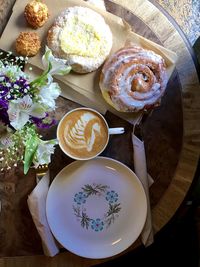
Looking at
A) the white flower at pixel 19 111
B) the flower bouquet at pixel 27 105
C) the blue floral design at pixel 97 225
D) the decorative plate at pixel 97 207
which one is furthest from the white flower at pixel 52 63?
the blue floral design at pixel 97 225

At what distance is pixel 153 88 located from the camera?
1399mm

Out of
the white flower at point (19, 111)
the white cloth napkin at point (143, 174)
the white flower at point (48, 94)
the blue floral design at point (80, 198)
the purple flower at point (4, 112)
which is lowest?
the blue floral design at point (80, 198)

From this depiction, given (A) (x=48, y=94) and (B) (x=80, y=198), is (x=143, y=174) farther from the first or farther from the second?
(A) (x=48, y=94)

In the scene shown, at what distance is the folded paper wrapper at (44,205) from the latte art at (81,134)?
5.1 inches

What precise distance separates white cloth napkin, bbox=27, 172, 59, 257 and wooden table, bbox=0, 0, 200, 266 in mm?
43

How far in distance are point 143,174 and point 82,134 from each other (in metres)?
0.24

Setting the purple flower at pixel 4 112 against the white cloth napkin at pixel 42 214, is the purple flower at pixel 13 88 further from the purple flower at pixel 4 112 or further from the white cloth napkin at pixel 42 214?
the white cloth napkin at pixel 42 214

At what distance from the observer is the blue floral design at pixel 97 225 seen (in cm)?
142

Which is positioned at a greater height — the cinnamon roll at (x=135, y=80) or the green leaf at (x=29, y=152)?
the cinnamon roll at (x=135, y=80)

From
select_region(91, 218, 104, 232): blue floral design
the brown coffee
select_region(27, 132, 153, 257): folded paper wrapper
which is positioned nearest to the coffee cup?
the brown coffee

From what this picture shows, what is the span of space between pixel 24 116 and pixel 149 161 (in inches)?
20.7

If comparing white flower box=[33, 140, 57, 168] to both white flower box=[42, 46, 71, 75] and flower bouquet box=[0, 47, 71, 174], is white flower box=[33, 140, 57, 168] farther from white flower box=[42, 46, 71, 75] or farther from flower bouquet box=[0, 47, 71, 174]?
white flower box=[42, 46, 71, 75]

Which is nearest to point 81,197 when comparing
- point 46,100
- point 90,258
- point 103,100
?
point 90,258

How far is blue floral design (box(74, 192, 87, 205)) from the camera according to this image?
1425 mm
